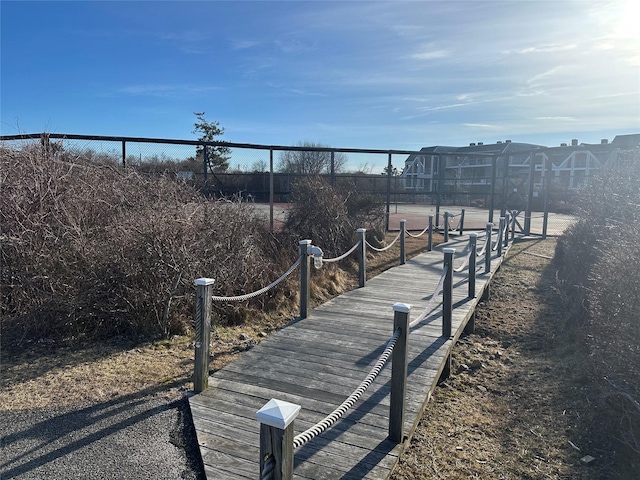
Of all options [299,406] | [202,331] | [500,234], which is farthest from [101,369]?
[500,234]

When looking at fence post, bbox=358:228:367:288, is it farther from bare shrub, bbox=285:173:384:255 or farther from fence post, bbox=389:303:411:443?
fence post, bbox=389:303:411:443

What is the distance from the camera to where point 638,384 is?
→ 149 inches

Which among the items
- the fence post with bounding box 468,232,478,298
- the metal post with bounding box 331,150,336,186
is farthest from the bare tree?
the fence post with bounding box 468,232,478,298

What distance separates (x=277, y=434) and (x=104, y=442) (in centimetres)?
195

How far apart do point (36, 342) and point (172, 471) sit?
3079 mm

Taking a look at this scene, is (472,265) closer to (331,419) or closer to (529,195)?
(331,419)

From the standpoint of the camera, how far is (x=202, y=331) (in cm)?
402

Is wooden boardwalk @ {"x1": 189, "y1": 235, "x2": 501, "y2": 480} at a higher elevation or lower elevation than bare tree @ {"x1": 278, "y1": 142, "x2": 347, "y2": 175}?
lower

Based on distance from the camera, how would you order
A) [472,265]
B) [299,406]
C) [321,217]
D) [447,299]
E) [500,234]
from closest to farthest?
1. [299,406]
2. [447,299]
3. [472,265]
4. [321,217]
5. [500,234]

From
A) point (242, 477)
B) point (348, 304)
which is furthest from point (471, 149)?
point (242, 477)

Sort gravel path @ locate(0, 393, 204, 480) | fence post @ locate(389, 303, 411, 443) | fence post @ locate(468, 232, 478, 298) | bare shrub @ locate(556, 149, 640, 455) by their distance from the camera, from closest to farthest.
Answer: gravel path @ locate(0, 393, 204, 480) < fence post @ locate(389, 303, 411, 443) < bare shrub @ locate(556, 149, 640, 455) < fence post @ locate(468, 232, 478, 298)

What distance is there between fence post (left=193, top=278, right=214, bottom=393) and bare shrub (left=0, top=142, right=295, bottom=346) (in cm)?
162

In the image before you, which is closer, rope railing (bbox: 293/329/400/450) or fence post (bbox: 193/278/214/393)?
rope railing (bbox: 293/329/400/450)

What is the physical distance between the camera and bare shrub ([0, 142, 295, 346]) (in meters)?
5.25
